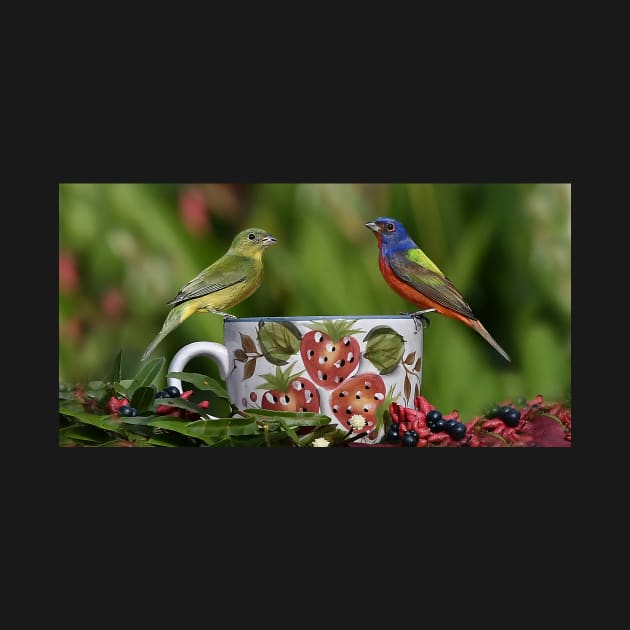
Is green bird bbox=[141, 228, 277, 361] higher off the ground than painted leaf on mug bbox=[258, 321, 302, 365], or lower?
higher

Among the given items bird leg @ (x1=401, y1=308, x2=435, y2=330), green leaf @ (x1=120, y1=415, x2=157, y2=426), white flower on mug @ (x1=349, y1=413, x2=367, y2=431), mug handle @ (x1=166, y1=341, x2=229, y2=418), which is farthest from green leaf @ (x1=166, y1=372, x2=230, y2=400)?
bird leg @ (x1=401, y1=308, x2=435, y2=330)

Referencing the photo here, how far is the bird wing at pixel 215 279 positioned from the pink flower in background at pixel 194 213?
5.6 inches

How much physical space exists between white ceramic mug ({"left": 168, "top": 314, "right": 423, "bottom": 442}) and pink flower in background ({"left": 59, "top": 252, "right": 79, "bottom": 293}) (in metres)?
0.60

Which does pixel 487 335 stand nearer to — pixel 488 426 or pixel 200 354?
pixel 488 426

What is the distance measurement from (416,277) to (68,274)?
1.16m

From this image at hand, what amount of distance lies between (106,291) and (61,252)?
0.20 metres

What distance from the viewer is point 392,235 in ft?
13.2

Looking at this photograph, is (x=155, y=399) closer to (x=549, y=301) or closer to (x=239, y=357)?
(x=239, y=357)

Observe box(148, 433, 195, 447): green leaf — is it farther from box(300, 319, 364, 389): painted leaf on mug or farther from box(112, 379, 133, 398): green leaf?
box(300, 319, 364, 389): painted leaf on mug

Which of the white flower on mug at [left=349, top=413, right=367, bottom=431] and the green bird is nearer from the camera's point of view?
the white flower on mug at [left=349, top=413, right=367, bottom=431]

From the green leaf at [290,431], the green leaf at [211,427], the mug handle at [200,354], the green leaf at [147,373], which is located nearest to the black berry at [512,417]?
the green leaf at [290,431]

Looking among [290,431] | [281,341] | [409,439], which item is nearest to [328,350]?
[281,341]

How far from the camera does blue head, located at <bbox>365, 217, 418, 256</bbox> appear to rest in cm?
401

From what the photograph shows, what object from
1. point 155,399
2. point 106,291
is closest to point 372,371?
point 155,399
